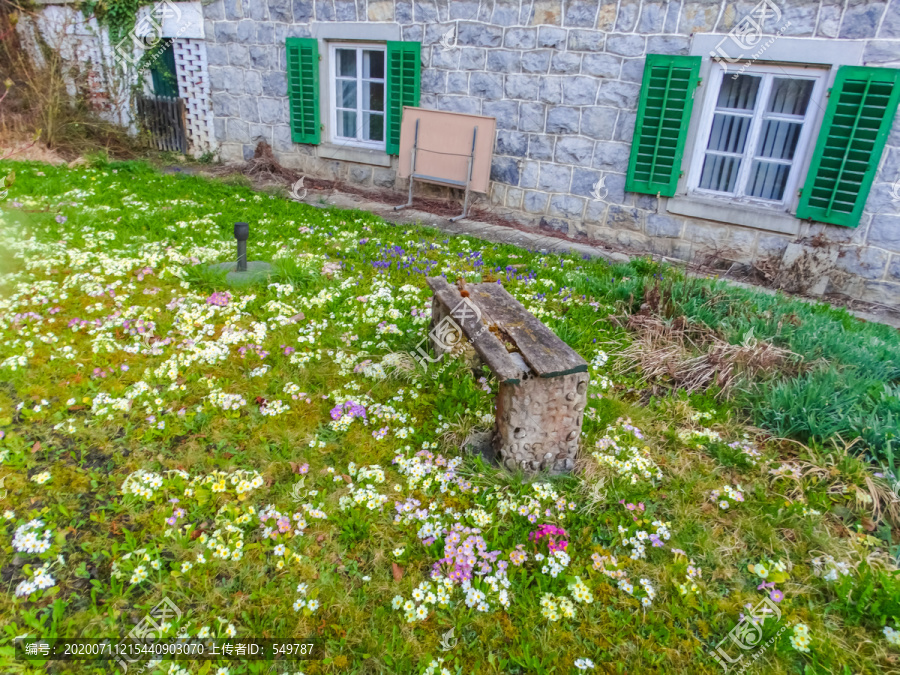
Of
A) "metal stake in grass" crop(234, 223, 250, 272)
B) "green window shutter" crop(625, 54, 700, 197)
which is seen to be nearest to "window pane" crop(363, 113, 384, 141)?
"green window shutter" crop(625, 54, 700, 197)

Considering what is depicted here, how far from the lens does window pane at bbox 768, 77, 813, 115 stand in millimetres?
5680

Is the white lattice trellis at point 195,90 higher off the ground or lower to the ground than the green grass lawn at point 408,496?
higher

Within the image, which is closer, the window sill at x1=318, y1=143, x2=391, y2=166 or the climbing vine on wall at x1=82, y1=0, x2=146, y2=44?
the window sill at x1=318, y1=143, x2=391, y2=166

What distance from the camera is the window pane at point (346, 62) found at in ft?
27.3

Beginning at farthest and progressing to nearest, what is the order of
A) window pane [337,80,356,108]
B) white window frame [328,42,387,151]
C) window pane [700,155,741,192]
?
window pane [337,80,356,108] < white window frame [328,42,387,151] < window pane [700,155,741,192]

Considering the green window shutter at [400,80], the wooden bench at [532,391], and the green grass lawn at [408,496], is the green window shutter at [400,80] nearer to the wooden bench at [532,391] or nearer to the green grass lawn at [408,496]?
the green grass lawn at [408,496]

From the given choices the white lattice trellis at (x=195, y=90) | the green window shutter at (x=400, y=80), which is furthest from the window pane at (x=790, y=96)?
the white lattice trellis at (x=195, y=90)

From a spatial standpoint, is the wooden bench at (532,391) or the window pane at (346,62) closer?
the wooden bench at (532,391)

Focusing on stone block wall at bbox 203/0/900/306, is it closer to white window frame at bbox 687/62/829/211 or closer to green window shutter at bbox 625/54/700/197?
green window shutter at bbox 625/54/700/197

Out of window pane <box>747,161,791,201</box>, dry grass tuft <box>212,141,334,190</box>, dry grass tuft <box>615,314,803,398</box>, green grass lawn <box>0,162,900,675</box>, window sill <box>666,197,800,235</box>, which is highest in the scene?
window pane <box>747,161,791,201</box>

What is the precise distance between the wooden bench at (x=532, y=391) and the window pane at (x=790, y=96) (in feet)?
14.2

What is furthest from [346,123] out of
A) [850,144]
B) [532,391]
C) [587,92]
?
[532,391]

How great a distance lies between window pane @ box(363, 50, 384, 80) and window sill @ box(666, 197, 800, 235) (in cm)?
438

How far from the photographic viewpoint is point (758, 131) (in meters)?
5.97
